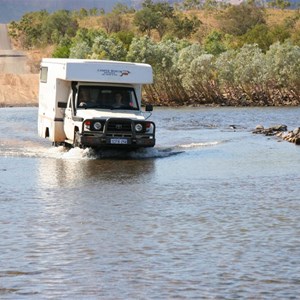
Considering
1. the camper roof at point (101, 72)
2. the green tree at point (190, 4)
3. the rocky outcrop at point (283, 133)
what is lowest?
the rocky outcrop at point (283, 133)

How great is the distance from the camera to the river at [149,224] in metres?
11.2

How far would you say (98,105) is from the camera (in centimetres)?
2738

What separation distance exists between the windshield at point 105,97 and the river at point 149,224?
50.5 inches

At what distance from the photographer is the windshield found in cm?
2738

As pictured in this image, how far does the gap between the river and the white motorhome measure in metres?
0.59

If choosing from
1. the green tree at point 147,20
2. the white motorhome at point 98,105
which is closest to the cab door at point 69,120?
the white motorhome at point 98,105

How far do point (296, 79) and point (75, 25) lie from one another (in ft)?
238

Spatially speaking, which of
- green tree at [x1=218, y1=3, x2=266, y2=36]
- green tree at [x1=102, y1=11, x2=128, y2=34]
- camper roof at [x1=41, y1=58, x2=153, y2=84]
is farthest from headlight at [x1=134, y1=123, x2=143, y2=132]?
green tree at [x1=102, y1=11, x2=128, y2=34]

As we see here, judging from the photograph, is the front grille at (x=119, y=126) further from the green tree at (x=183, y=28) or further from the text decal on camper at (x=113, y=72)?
the green tree at (x=183, y=28)

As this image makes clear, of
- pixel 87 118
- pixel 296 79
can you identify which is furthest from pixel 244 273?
pixel 296 79

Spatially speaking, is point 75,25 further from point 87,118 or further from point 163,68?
point 87,118

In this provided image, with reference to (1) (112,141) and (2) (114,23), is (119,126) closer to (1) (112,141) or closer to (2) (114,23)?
(1) (112,141)

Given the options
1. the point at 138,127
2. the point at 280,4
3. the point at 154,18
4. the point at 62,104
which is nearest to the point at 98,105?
the point at 62,104

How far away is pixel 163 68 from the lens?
78.3 meters
